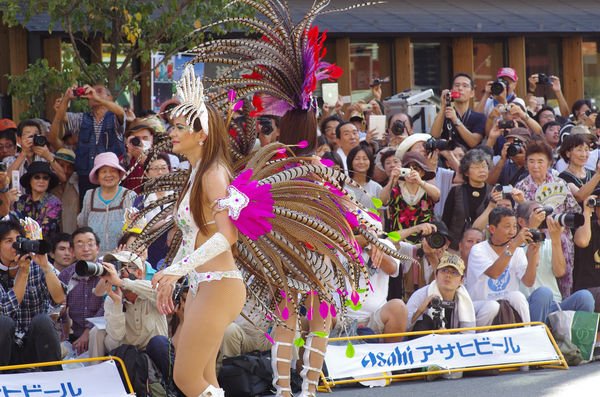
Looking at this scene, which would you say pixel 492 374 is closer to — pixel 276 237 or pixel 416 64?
pixel 276 237

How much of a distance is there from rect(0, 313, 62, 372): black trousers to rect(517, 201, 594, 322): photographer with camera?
3.96 meters

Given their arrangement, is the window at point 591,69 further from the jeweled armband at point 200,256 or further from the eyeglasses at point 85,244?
the jeweled armband at point 200,256

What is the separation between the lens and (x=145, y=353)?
27.9ft

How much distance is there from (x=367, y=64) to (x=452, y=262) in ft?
34.8

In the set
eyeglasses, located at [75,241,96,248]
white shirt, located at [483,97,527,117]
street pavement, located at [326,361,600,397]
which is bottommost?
street pavement, located at [326,361,600,397]

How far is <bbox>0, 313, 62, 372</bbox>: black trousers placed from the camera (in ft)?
Answer: 27.4

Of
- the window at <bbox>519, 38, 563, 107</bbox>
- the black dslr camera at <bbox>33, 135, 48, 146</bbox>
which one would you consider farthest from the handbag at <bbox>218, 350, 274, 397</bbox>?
the window at <bbox>519, 38, 563, 107</bbox>

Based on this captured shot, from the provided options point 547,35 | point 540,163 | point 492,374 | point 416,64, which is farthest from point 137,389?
point 547,35

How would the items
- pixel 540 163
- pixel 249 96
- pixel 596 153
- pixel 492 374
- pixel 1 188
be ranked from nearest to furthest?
pixel 249 96, pixel 492 374, pixel 1 188, pixel 540 163, pixel 596 153

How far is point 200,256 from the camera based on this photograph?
608cm

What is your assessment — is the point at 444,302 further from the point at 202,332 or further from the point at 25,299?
the point at 202,332

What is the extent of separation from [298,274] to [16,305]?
2800 millimetres

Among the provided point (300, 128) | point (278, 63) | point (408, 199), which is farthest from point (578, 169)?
point (278, 63)

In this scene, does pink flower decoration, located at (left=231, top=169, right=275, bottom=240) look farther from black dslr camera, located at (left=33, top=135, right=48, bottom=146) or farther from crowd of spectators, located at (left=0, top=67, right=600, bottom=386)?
black dslr camera, located at (left=33, top=135, right=48, bottom=146)
